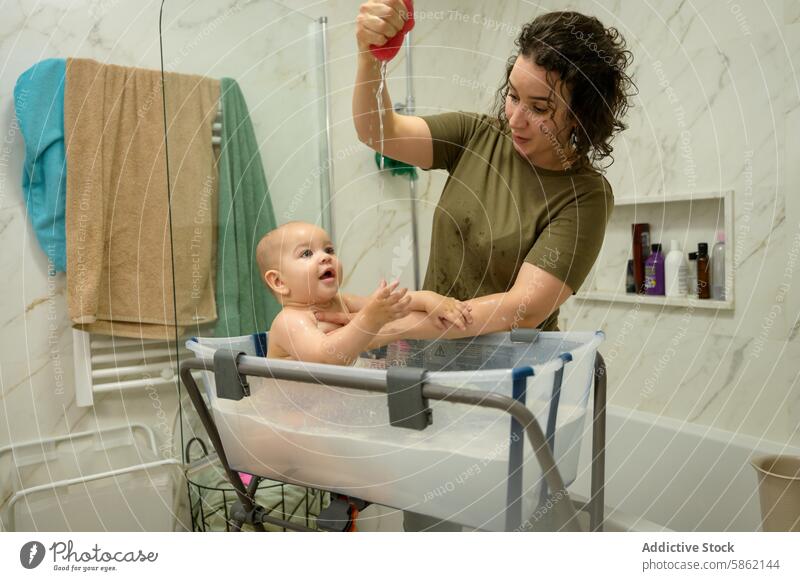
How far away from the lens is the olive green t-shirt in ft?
2.56

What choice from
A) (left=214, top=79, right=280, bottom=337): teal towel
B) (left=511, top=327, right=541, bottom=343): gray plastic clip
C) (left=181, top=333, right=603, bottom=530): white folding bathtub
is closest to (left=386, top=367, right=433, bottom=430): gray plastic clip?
(left=181, top=333, right=603, bottom=530): white folding bathtub

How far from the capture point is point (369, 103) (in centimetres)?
84

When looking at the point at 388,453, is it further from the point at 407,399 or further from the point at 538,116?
the point at 538,116

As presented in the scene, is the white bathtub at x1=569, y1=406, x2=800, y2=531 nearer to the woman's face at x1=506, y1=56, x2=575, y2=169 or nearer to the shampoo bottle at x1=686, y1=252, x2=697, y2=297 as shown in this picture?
the shampoo bottle at x1=686, y1=252, x2=697, y2=297

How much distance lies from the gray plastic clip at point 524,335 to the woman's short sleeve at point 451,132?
10.8 inches

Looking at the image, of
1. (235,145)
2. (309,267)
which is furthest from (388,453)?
(235,145)

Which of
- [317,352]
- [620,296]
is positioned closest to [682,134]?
[620,296]

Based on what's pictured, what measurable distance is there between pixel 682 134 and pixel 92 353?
1488 millimetres

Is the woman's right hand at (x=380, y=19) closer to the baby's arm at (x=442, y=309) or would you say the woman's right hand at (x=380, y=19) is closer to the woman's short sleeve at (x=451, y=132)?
the woman's short sleeve at (x=451, y=132)

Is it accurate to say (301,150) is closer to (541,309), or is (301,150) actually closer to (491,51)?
(491,51)

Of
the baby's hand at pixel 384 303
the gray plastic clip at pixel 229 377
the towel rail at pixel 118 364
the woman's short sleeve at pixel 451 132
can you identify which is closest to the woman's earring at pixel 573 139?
the woman's short sleeve at pixel 451 132

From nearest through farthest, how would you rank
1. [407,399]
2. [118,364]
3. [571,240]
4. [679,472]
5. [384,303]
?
[407,399] → [384,303] → [571,240] → [118,364] → [679,472]

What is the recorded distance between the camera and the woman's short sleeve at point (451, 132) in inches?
35.5

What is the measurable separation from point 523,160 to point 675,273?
2.53 ft
